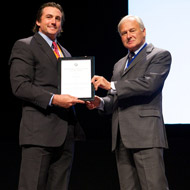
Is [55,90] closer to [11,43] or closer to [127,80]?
[127,80]

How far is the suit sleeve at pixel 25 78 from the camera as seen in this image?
7.39 feet

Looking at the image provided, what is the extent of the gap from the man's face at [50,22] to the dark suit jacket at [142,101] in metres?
0.58

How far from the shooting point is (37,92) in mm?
2258

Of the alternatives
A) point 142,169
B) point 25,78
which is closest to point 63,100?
point 25,78

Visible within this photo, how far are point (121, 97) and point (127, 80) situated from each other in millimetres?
125

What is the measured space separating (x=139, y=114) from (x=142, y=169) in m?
0.37

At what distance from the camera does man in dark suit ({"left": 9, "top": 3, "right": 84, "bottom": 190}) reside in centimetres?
227

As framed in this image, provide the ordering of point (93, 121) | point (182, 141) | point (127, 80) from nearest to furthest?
point (127, 80)
point (182, 141)
point (93, 121)

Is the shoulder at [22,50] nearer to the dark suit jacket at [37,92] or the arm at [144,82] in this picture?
the dark suit jacket at [37,92]

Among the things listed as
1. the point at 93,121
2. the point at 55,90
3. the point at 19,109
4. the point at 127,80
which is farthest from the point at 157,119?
the point at 19,109

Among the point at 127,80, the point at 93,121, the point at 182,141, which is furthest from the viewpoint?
the point at 93,121

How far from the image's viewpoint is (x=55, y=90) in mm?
2385

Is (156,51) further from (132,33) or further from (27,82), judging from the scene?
(27,82)

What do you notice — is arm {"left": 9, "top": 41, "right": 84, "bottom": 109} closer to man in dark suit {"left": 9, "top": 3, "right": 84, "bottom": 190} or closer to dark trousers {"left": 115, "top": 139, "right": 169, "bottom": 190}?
man in dark suit {"left": 9, "top": 3, "right": 84, "bottom": 190}
